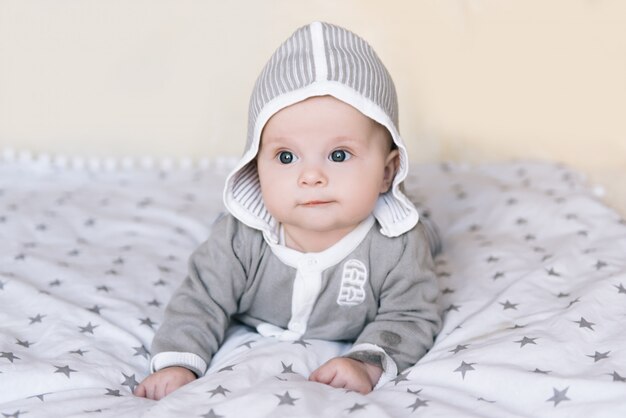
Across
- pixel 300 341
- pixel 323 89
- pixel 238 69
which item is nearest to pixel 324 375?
pixel 300 341

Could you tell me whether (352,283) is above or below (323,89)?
below

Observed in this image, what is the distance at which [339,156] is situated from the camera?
4.04 ft

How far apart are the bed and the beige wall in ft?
0.62

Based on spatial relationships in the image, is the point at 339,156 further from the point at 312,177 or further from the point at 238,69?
the point at 238,69

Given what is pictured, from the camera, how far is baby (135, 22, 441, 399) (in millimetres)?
1209

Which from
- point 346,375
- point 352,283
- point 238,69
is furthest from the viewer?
point 238,69

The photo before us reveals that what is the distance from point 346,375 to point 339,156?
0.30 metres

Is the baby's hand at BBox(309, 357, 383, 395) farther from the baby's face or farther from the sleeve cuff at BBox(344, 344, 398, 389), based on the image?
the baby's face

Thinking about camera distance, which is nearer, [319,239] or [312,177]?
[312,177]

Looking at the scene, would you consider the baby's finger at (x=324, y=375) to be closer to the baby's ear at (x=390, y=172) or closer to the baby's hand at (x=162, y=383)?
the baby's hand at (x=162, y=383)

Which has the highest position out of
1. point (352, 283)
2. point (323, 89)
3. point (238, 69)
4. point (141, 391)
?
point (323, 89)

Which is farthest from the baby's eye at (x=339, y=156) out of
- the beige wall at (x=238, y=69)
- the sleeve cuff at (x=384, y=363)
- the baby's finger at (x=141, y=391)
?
the beige wall at (x=238, y=69)

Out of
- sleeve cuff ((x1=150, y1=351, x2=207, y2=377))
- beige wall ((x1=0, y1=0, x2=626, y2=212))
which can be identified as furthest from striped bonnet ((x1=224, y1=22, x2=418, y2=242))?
beige wall ((x1=0, y1=0, x2=626, y2=212))

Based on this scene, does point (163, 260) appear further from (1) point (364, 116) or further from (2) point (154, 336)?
(1) point (364, 116)
